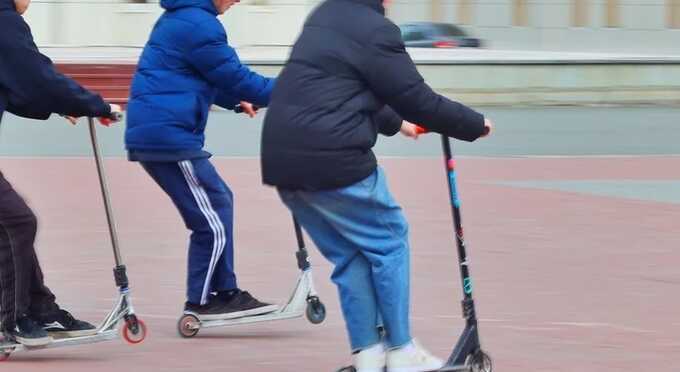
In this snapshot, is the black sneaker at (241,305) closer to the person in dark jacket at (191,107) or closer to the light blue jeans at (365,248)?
the person in dark jacket at (191,107)

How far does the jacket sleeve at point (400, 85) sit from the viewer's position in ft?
16.7

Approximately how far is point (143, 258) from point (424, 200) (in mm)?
3305

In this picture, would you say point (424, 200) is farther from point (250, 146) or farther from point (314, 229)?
point (314, 229)

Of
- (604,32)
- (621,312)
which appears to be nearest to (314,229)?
(621,312)

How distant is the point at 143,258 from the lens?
903 centimetres

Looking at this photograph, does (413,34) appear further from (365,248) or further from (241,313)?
(365,248)

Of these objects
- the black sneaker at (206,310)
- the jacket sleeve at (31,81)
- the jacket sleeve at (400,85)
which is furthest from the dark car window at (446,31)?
the jacket sleeve at (400,85)

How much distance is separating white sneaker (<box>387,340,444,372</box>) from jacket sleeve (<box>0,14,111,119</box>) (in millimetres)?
1706

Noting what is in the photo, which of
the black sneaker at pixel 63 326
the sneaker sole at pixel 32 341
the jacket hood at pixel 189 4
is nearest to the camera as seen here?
the sneaker sole at pixel 32 341

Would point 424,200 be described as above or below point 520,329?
below

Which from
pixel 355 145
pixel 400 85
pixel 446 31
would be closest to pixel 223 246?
pixel 355 145

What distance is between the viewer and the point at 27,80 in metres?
5.95

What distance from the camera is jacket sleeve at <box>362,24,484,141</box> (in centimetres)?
508

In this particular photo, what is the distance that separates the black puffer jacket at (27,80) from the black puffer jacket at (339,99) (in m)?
1.17
